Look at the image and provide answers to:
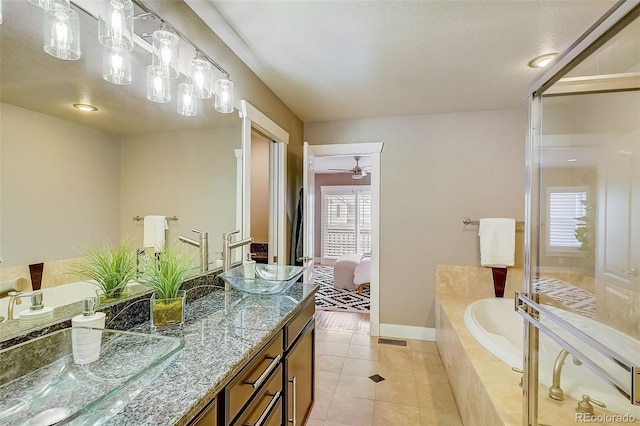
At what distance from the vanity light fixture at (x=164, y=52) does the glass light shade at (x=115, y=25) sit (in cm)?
17

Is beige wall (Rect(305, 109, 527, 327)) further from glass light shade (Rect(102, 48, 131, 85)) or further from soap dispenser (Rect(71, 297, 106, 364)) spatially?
soap dispenser (Rect(71, 297, 106, 364))

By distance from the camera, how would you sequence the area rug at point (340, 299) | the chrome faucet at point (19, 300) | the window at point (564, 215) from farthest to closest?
the area rug at point (340, 299) → the window at point (564, 215) → the chrome faucet at point (19, 300)

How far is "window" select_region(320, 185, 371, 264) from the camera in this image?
24.0 ft

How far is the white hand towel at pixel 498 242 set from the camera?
2898 millimetres

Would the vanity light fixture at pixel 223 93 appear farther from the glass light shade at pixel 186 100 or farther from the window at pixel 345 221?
the window at pixel 345 221

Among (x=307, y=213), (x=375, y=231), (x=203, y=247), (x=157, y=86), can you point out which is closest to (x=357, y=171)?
(x=375, y=231)

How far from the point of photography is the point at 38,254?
0.95m

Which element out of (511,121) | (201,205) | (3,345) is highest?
(511,121)

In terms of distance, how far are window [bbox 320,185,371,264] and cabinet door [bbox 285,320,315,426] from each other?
5558 millimetres

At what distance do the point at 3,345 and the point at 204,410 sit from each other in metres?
0.57

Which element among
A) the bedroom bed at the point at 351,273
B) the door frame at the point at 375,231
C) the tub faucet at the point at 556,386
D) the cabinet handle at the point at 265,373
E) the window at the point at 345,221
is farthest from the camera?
the window at the point at 345,221

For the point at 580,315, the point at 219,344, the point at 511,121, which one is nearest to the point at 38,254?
the point at 219,344

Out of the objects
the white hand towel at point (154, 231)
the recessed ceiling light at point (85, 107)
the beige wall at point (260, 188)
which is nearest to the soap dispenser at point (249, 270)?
the white hand towel at point (154, 231)

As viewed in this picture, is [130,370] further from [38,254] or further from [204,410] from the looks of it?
[38,254]
